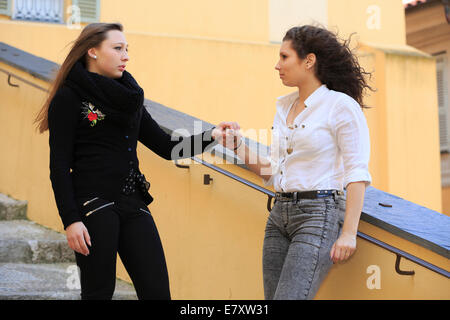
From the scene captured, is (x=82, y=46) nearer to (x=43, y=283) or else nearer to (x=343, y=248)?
(x=343, y=248)

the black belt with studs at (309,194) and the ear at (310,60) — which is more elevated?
the ear at (310,60)


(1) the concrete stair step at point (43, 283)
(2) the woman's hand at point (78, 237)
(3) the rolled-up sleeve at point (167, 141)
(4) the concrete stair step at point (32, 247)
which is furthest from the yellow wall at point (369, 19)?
(2) the woman's hand at point (78, 237)

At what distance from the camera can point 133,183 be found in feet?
9.84

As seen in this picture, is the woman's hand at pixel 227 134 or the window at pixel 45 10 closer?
the woman's hand at pixel 227 134

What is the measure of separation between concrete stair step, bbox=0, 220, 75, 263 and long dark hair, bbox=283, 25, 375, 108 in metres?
2.73

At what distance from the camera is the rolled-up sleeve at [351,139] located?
272cm

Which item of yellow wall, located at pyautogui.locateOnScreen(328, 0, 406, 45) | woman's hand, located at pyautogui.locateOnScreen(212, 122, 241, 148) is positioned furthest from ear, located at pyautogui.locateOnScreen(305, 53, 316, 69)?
yellow wall, located at pyautogui.locateOnScreen(328, 0, 406, 45)

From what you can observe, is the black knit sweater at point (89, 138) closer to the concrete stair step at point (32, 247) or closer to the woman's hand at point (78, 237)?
the woman's hand at point (78, 237)

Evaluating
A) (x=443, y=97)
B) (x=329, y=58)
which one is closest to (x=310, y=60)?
(x=329, y=58)

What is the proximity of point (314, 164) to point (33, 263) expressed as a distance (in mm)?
2814

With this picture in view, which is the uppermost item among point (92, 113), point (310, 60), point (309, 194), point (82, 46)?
point (82, 46)

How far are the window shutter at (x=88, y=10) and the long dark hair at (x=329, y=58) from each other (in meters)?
5.31

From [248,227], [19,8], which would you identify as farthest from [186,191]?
Answer: [19,8]
